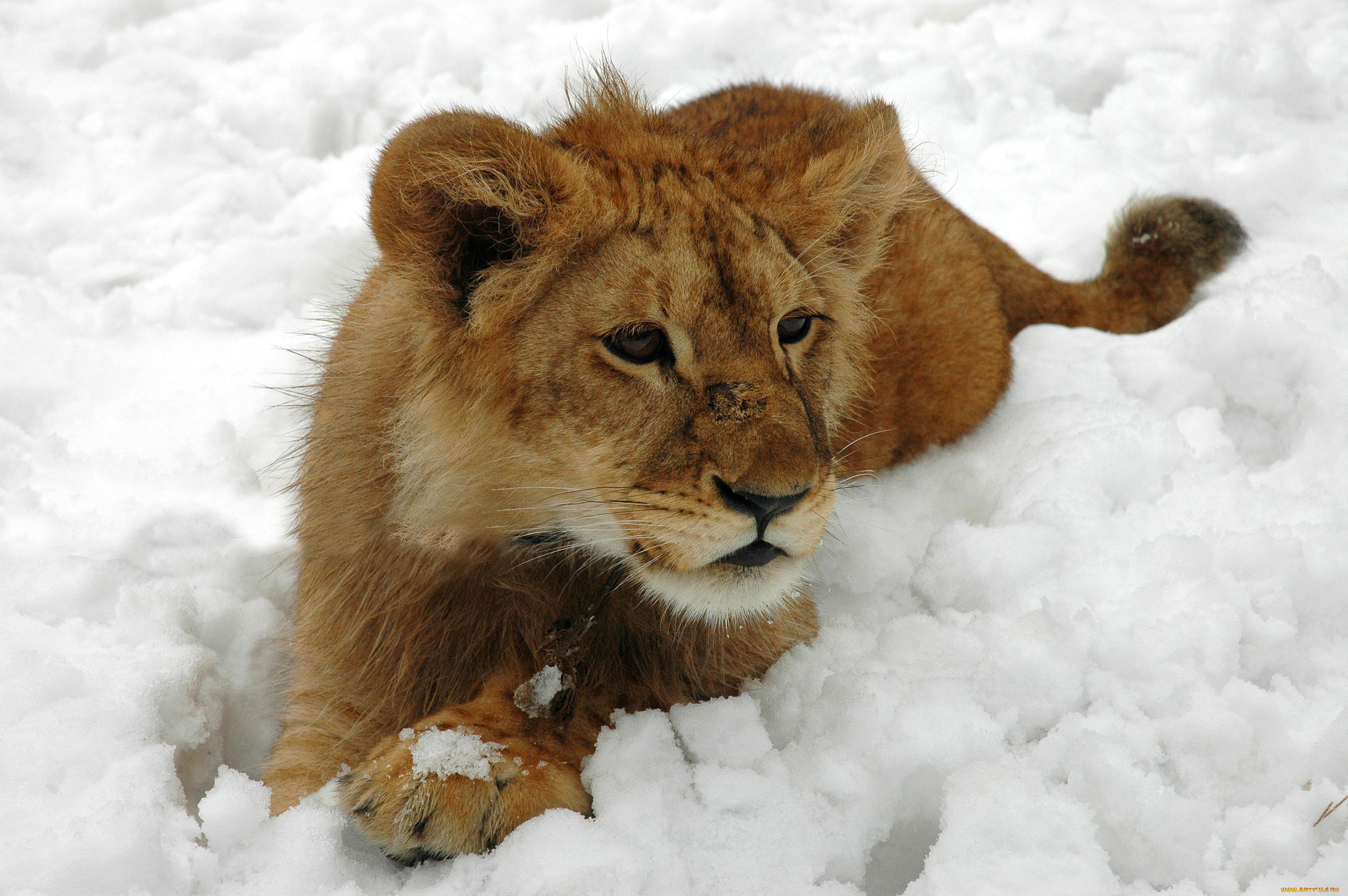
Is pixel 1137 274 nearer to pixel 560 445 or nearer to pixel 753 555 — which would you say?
pixel 753 555

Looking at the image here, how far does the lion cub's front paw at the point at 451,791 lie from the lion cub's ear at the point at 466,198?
1045 millimetres

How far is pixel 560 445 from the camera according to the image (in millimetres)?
2566

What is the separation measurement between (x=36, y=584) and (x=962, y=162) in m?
4.90

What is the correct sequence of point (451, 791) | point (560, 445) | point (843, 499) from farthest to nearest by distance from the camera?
point (843, 499), point (560, 445), point (451, 791)

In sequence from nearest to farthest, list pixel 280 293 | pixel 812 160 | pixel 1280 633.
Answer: pixel 1280 633 → pixel 812 160 → pixel 280 293

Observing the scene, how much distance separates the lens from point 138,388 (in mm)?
4449

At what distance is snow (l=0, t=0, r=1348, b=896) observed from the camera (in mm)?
Result: 2342

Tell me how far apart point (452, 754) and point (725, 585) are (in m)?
0.74

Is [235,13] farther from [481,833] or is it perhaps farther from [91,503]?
[481,833]

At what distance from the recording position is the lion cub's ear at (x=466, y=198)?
7.89ft

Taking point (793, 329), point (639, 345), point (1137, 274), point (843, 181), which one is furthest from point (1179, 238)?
point (639, 345)

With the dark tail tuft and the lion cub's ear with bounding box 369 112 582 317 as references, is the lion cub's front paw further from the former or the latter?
the dark tail tuft

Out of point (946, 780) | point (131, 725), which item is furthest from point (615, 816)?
point (131, 725)

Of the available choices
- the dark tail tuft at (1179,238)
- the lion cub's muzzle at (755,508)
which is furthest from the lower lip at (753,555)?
the dark tail tuft at (1179,238)
